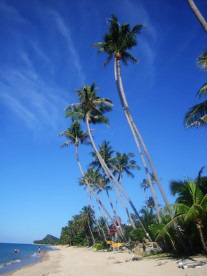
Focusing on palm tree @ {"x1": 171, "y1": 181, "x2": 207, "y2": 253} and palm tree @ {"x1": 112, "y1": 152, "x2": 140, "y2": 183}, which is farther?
palm tree @ {"x1": 112, "y1": 152, "x2": 140, "y2": 183}

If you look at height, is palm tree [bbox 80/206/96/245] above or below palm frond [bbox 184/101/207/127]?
above

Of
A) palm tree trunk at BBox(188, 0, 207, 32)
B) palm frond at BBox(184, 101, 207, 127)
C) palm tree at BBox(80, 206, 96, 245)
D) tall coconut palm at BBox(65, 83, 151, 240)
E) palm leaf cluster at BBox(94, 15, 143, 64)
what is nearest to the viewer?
palm tree trunk at BBox(188, 0, 207, 32)

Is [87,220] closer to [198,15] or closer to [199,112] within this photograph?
[199,112]

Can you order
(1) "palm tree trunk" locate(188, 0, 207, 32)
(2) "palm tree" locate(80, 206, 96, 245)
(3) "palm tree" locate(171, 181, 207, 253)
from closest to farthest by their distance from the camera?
(1) "palm tree trunk" locate(188, 0, 207, 32)
(3) "palm tree" locate(171, 181, 207, 253)
(2) "palm tree" locate(80, 206, 96, 245)

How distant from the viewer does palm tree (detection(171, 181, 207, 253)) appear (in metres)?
11.5

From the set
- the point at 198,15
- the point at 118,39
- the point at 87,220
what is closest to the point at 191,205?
the point at 198,15

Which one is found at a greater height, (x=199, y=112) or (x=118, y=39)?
(x=118, y=39)

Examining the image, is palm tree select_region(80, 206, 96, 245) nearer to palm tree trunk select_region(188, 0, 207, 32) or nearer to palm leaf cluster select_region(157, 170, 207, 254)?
palm leaf cluster select_region(157, 170, 207, 254)

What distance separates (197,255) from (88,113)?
1669 cm

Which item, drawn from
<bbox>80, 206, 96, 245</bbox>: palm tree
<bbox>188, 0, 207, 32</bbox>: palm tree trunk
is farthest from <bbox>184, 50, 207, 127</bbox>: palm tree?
<bbox>80, 206, 96, 245</bbox>: palm tree

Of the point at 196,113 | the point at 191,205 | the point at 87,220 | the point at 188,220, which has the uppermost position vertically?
the point at 87,220

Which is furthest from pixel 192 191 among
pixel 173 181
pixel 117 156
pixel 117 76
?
pixel 117 156

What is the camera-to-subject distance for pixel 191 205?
1259cm

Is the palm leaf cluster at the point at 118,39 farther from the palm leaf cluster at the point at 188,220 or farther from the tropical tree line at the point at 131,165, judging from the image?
the palm leaf cluster at the point at 188,220
